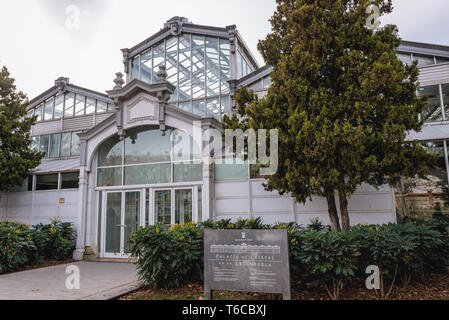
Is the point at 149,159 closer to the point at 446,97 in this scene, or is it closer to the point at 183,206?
the point at 183,206

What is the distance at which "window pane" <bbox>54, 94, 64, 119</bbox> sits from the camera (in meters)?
15.2

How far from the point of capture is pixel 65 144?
14344 millimetres

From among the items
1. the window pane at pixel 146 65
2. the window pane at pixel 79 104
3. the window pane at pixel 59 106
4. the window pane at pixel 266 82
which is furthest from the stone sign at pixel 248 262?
the window pane at pixel 59 106

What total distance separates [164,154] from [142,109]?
5.72ft

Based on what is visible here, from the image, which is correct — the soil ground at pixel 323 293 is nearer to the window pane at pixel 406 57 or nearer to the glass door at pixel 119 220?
the glass door at pixel 119 220

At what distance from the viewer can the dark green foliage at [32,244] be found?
27.8 ft

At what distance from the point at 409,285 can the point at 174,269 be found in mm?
4465

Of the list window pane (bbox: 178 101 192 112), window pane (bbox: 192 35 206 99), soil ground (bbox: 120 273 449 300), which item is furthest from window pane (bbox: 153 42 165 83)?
soil ground (bbox: 120 273 449 300)

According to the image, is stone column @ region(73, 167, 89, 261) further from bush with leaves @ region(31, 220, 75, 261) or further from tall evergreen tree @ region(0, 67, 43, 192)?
tall evergreen tree @ region(0, 67, 43, 192)

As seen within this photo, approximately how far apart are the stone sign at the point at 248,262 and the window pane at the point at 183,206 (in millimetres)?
5204

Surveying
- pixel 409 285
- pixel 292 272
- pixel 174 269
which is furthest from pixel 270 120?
pixel 409 285

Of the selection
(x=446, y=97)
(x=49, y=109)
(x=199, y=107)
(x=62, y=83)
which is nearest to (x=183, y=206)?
(x=199, y=107)

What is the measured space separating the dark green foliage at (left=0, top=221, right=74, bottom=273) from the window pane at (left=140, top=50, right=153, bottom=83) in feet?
25.4
